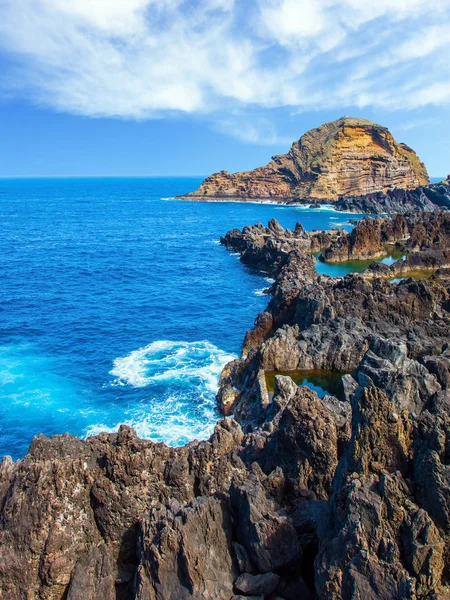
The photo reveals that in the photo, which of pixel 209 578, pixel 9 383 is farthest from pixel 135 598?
pixel 9 383

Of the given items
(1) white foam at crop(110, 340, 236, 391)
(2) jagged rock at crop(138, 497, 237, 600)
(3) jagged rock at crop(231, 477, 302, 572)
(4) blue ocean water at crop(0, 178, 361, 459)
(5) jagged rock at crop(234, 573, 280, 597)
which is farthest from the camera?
(1) white foam at crop(110, 340, 236, 391)

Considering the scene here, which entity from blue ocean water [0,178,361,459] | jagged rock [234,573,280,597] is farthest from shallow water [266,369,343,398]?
jagged rock [234,573,280,597]

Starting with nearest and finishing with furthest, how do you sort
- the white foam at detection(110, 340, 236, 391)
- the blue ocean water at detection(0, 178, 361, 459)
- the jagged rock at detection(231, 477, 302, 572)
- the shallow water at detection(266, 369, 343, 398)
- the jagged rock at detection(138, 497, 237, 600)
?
the jagged rock at detection(138, 497, 237, 600)
the jagged rock at detection(231, 477, 302, 572)
the shallow water at detection(266, 369, 343, 398)
the blue ocean water at detection(0, 178, 361, 459)
the white foam at detection(110, 340, 236, 391)

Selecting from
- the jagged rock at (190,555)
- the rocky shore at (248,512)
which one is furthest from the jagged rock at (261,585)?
the jagged rock at (190,555)

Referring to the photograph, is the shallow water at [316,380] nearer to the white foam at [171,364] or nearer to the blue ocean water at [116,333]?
the blue ocean water at [116,333]

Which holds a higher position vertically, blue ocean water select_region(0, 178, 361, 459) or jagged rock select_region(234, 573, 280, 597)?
jagged rock select_region(234, 573, 280, 597)

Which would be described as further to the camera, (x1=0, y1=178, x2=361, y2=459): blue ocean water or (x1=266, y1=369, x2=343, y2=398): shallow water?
(x1=0, y1=178, x2=361, y2=459): blue ocean water

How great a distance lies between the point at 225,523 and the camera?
45.8 feet

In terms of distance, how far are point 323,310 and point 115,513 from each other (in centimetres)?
3341

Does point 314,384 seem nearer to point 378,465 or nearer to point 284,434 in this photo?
point 284,434

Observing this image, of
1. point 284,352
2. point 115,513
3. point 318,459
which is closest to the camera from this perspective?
point 115,513

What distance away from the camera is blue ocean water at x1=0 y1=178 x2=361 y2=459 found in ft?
119

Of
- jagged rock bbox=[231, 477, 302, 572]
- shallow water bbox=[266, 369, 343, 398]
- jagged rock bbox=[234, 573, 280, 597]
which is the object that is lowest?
shallow water bbox=[266, 369, 343, 398]

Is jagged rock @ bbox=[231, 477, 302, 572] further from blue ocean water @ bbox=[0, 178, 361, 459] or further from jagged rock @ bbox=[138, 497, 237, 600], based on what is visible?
blue ocean water @ bbox=[0, 178, 361, 459]
